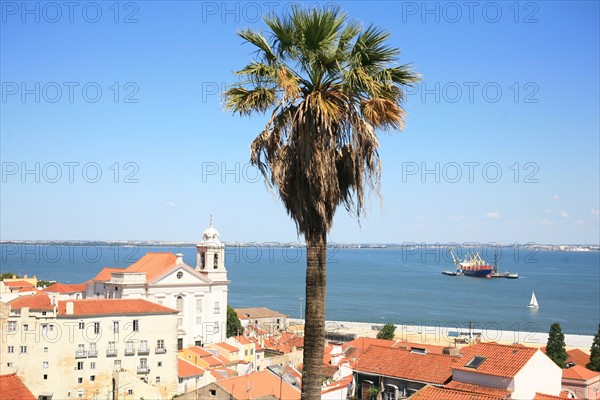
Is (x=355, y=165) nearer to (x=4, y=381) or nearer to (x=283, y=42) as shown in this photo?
(x=283, y=42)

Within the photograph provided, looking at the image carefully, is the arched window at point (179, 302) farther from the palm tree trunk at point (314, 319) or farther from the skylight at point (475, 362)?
the palm tree trunk at point (314, 319)

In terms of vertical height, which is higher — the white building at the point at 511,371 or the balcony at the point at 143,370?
the white building at the point at 511,371

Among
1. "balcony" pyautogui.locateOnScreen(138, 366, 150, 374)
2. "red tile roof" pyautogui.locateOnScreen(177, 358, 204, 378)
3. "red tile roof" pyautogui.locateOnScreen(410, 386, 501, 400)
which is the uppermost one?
"red tile roof" pyautogui.locateOnScreen(410, 386, 501, 400)

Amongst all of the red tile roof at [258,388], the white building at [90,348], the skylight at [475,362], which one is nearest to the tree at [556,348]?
the red tile roof at [258,388]

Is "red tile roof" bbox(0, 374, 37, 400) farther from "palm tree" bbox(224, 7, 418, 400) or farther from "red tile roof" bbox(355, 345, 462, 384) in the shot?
"palm tree" bbox(224, 7, 418, 400)

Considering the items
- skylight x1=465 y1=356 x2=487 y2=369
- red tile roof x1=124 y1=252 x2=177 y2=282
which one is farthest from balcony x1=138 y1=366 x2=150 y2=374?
skylight x1=465 y1=356 x2=487 y2=369

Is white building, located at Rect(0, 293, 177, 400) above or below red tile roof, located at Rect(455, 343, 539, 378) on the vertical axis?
below

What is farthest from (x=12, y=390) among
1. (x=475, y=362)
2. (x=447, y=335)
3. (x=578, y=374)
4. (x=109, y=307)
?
A: (x=447, y=335)
